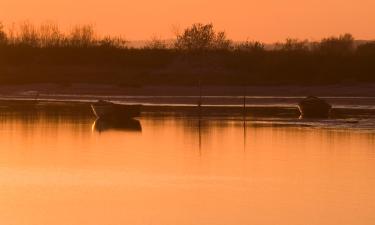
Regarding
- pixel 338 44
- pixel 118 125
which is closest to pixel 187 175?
pixel 118 125

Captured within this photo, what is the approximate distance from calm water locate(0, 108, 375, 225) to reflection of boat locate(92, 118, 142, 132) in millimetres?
206

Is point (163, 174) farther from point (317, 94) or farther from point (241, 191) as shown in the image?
point (317, 94)

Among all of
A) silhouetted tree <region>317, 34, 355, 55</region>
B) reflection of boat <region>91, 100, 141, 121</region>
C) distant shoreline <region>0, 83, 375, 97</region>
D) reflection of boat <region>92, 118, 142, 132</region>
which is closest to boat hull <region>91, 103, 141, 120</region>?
reflection of boat <region>91, 100, 141, 121</region>

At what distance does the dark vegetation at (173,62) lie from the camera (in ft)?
200

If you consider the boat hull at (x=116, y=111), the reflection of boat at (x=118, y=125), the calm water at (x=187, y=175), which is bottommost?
the calm water at (x=187, y=175)

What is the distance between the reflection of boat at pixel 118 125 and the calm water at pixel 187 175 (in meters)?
0.21

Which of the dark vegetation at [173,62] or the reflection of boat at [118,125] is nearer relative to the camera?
the reflection of boat at [118,125]

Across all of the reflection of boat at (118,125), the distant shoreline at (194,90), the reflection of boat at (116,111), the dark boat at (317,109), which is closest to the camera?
the reflection of boat at (118,125)

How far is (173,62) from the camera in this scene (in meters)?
66.1

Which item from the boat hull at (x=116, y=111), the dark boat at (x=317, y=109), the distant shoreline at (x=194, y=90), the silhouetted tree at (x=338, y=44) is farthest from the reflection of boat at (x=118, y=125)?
the silhouetted tree at (x=338, y=44)

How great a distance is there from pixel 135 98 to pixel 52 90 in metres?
7.36

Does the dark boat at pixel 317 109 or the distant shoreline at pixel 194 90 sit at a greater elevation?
the distant shoreline at pixel 194 90

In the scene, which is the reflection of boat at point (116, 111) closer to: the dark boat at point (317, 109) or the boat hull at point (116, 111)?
the boat hull at point (116, 111)

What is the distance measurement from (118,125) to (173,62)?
30.0m
